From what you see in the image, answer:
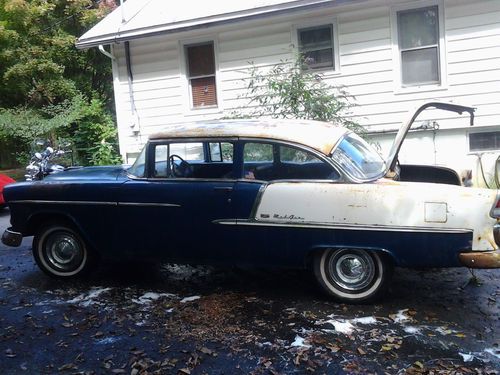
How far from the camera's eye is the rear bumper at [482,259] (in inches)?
160

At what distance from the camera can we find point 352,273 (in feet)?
15.1

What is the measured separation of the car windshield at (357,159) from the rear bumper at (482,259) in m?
1.00

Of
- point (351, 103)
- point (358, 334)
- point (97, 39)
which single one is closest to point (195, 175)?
point (358, 334)

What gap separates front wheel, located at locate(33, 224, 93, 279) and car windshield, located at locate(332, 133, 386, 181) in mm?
2776

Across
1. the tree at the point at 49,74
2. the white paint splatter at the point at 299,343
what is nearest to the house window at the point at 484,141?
the white paint splatter at the point at 299,343

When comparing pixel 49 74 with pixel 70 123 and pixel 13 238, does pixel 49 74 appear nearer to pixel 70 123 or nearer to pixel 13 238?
pixel 70 123

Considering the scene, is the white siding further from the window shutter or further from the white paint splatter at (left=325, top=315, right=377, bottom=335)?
the white paint splatter at (left=325, top=315, right=377, bottom=335)

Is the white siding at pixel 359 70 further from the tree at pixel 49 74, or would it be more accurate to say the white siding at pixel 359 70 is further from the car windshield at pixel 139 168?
the car windshield at pixel 139 168

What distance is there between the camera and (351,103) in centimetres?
1031

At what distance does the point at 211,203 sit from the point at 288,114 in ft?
15.5

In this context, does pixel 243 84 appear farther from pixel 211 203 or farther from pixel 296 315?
pixel 296 315

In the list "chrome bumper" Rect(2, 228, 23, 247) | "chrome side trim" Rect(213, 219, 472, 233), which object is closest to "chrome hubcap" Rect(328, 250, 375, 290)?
"chrome side trim" Rect(213, 219, 472, 233)

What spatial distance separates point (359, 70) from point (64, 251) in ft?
23.4

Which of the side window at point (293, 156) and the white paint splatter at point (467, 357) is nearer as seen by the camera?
the white paint splatter at point (467, 357)
